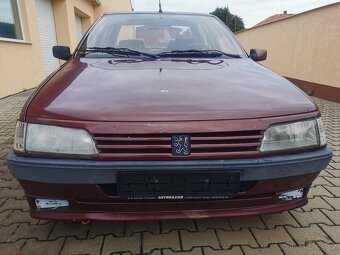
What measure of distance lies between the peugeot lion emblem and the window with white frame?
6.73m

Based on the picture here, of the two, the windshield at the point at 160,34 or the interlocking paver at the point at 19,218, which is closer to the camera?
the interlocking paver at the point at 19,218

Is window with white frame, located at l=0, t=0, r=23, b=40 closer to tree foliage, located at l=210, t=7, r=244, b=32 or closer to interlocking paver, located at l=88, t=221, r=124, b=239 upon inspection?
interlocking paver, located at l=88, t=221, r=124, b=239

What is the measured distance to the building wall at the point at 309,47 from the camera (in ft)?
22.0

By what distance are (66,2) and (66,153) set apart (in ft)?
36.9

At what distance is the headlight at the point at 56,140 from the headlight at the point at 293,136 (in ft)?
2.96

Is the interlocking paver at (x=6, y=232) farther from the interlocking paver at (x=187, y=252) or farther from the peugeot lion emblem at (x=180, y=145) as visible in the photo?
the peugeot lion emblem at (x=180, y=145)

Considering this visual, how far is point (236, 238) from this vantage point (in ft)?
6.66

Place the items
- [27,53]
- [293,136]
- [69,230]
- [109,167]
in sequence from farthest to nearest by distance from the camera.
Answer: [27,53], [69,230], [293,136], [109,167]

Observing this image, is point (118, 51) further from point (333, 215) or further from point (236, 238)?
point (333, 215)

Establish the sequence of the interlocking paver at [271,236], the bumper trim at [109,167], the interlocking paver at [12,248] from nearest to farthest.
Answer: the bumper trim at [109,167] < the interlocking paver at [12,248] < the interlocking paver at [271,236]

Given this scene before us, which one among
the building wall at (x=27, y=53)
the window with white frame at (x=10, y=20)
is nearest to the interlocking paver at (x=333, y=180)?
the building wall at (x=27, y=53)

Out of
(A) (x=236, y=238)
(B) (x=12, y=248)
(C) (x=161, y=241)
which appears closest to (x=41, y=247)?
(B) (x=12, y=248)

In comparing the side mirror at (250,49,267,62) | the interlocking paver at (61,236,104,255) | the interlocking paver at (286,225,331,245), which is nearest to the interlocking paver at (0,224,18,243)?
the interlocking paver at (61,236,104,255)

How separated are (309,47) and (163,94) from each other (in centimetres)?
705
